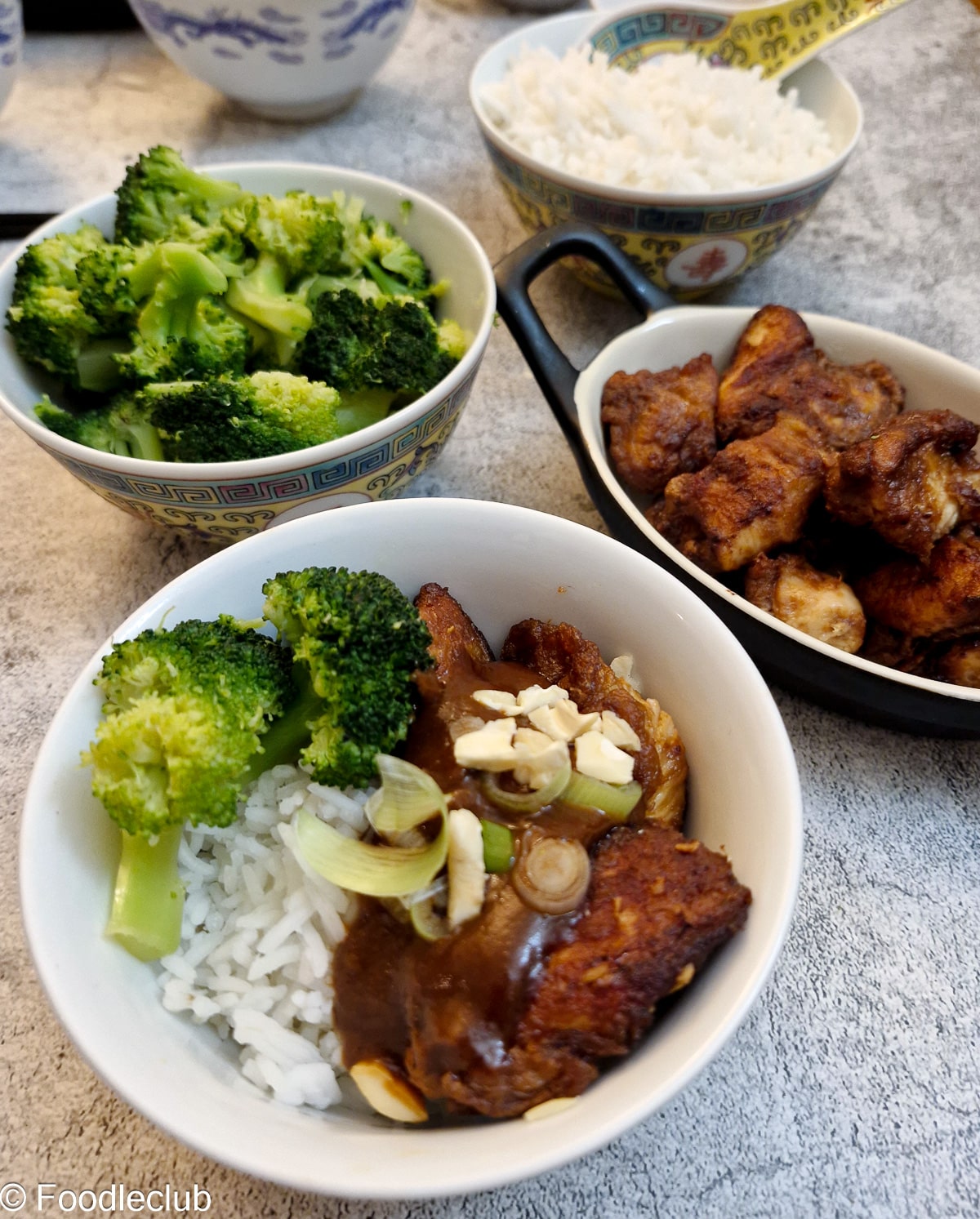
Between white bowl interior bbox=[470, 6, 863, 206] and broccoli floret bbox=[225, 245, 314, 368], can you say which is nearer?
broccoli floret bbox=[225, 245, 314, 368]

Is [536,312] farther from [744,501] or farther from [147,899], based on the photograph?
[147,899]

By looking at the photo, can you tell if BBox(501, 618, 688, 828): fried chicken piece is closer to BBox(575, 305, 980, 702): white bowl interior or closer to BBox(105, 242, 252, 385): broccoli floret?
BBox(575, 305, 980, 702): white bowl interior

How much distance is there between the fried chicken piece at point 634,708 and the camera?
109 centimetres

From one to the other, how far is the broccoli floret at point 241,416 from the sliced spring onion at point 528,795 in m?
0.75

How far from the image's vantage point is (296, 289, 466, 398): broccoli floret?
155cm

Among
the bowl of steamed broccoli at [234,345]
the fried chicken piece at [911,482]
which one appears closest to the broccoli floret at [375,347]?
the bowl of steamed broccoli at [234,345]

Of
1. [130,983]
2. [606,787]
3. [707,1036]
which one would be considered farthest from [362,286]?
[707,1036]

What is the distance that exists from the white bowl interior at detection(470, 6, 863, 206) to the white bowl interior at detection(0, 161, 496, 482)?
0.96 ft

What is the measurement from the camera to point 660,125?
2152 millimetres

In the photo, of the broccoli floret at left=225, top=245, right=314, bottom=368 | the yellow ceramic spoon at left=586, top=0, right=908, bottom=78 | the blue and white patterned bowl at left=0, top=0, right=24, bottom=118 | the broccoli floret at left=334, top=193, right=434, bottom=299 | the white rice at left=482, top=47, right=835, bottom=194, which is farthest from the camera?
the yellow ceramic spoon at left=586, top=0, right=908, bottom=78

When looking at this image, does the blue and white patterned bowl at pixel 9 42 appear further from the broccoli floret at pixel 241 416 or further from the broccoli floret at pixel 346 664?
the broccoli floret at pixel 346 664

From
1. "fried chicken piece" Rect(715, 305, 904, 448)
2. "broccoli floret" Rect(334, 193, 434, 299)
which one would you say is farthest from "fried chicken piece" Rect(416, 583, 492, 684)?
"broccoli floret" Rect(334, 193, 434, 299)

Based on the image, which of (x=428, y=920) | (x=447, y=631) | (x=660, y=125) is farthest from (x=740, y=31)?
(x=428, y=920)

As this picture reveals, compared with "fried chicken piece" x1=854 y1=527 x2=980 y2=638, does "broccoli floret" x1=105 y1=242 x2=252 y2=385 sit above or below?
above
